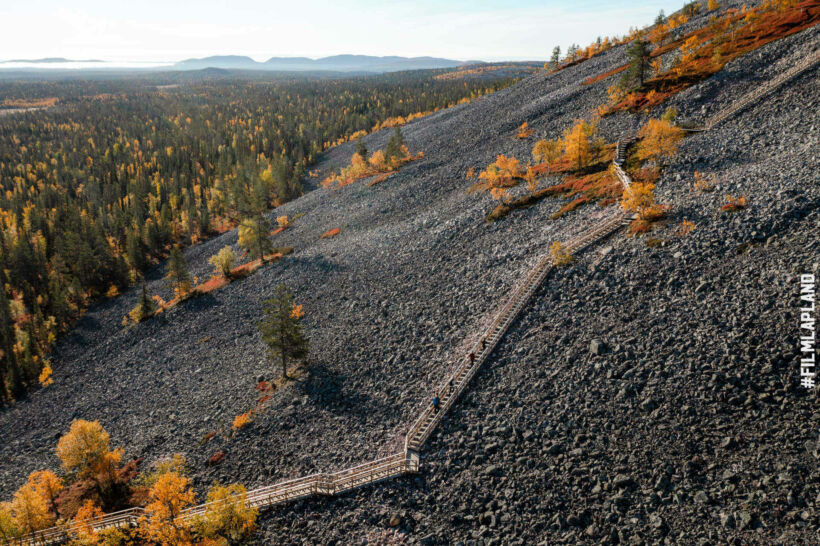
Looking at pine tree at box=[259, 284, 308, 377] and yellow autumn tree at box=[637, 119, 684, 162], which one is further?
yellow autumn tree at box=[637, 119, 684, 162]

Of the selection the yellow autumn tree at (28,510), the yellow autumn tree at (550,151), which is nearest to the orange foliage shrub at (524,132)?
the yellow autumn tree at (550,151)

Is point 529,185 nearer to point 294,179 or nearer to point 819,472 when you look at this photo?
point 819,472

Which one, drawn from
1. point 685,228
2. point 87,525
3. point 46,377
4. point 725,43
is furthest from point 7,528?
point 725,43

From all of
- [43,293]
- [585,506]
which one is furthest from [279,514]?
[43,293]

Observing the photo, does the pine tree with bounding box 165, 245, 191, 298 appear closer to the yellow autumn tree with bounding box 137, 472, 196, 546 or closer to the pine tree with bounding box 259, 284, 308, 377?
the pine tree with bounding box 259, 284, 308, 377

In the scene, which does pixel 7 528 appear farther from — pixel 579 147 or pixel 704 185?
pixel 579 147

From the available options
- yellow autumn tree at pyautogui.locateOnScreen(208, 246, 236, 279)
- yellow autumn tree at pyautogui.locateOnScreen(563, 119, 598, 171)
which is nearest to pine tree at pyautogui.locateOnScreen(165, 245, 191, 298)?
yellow autumn tree at pyautogui.locateOnScreen(208, 246, 236, 279)
